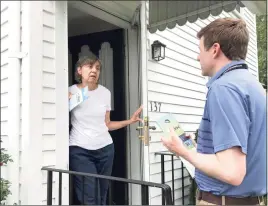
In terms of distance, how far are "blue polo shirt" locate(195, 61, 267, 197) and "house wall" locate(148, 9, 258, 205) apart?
1.62 meters

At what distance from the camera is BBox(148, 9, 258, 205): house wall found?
3027 mm

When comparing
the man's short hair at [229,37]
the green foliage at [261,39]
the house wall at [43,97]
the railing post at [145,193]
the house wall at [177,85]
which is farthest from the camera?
the green foliage at [261,39]

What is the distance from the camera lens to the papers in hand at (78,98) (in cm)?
239

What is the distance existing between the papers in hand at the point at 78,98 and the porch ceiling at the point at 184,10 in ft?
2.72

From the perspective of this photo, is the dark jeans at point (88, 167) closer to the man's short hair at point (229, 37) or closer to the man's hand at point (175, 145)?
the man's hand at point (175, 145)

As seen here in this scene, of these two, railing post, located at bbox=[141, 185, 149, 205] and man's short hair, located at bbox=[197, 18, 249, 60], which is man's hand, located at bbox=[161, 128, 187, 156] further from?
railing post, located at bbox=[141, 185, 149, 205]

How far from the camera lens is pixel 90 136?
249 cm

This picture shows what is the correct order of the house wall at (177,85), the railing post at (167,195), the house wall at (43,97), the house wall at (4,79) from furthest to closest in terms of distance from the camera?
the house wall at (177,85) < the house wall at (43,97) < the house wall at (4,79) < the railing post at (167,195)

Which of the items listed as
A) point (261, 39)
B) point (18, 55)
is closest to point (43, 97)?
point (18, 55)

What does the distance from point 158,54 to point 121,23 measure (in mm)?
468

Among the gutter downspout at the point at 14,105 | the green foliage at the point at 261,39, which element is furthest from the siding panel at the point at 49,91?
the green foliage at the point at 261,39

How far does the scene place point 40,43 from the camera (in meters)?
2.05

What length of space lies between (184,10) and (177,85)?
30.1 inches

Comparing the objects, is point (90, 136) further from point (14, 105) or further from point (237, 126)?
point (237, 126)
